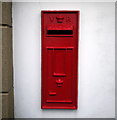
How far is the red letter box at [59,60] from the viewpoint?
1.35 meters

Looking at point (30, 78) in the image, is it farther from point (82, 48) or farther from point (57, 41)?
point (82, 48)

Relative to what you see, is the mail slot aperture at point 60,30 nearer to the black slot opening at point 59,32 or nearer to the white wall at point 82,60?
the black slot opening at point 59,32

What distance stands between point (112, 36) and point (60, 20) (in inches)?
24.3

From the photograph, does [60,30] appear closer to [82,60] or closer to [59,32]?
[59,32]

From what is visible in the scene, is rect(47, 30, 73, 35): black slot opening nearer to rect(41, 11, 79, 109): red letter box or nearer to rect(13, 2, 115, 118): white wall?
rect(41, 11, 79, 109): red letter box

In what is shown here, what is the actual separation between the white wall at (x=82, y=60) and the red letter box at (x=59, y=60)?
0.07 meters

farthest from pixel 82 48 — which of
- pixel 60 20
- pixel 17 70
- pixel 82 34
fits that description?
pixel 17 70

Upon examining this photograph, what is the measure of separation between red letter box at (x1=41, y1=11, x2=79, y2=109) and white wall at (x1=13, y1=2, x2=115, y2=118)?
0.23ft

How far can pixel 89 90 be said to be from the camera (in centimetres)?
142

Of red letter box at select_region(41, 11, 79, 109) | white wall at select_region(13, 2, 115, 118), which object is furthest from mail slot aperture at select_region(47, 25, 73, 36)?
white wall at select_region(13, 2, 115, 118)

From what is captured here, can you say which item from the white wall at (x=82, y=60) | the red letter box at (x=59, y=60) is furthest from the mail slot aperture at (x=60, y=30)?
the white wall at (x=82, y=60)

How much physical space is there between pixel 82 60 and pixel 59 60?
0.27 metres

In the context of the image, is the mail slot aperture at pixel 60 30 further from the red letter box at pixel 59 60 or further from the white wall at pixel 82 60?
the white wall at pixel 82 60

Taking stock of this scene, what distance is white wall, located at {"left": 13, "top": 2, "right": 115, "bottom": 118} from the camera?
1.38 metres
